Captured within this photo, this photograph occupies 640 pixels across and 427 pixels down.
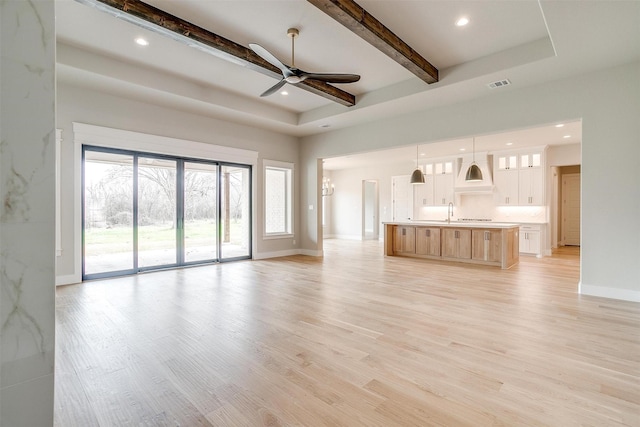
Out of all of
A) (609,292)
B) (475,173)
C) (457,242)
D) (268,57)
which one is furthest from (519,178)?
(268,57)

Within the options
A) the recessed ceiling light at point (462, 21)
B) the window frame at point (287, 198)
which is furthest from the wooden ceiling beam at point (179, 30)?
the window frame at point (287, 198)

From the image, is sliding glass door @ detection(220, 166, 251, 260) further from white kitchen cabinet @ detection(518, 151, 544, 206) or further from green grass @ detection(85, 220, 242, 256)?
white kitchen cabinet @ detection(518, 151, 544, 206)

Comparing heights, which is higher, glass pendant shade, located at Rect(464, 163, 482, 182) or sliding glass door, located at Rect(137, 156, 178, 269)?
glass pendant shade, located at Rect(464, 163, 482, 182)

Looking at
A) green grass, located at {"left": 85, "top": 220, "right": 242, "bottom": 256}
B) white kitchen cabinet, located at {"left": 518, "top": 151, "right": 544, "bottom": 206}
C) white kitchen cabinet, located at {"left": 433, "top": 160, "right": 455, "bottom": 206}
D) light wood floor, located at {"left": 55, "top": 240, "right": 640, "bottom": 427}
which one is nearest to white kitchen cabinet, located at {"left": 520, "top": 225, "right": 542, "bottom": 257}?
white kitchen cabinet, located at {"left": 518, "top": 151, "right": 544, "bottom": 206}

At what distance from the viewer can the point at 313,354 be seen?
252cm

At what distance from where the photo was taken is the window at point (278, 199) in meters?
7.80

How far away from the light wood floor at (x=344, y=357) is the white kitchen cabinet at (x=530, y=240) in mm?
3924

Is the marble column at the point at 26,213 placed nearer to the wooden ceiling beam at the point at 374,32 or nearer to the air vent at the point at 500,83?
the wooden ceiling beam at the point at 374,32

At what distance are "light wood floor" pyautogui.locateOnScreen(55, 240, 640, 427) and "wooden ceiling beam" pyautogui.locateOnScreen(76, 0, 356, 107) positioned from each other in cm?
319

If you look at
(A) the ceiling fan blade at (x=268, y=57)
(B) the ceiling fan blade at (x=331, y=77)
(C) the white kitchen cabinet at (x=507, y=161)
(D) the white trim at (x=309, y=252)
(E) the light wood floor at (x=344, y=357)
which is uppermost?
(A) the ceiling fan blade at (x=268, y=57)

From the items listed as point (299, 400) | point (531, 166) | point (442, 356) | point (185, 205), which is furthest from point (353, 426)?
point (531, 166)

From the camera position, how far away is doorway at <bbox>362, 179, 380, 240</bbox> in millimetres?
12680

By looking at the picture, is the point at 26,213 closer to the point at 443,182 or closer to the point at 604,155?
the point at 604,155

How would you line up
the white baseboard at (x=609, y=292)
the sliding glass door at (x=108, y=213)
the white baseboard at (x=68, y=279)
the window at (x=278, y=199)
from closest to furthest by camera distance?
the white baseboard at (x=609, y=292) → the white baseboard at (x=68, y=279) → the sliding glass door at (x=108, y=213) → the window at (x=278, y=199)
